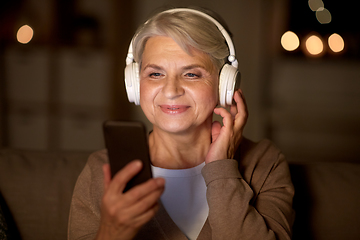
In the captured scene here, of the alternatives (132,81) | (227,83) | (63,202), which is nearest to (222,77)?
(227,83)

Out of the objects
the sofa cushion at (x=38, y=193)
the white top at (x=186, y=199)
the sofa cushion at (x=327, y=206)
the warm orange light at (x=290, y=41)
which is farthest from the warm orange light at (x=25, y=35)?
the sofa cushion at (x=327, y=206)

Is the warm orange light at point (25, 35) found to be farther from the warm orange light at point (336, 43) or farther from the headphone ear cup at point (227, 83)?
the warm orange light at point (336, 43)

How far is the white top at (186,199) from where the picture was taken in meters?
1.15

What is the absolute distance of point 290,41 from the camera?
12.7 feet

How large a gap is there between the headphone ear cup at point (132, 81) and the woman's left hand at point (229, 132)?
0.28 meters

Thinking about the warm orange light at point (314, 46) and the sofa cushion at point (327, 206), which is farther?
the warm orange light at point (314, 46)

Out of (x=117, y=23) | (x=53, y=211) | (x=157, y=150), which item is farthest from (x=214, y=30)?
(x=117, y=23)

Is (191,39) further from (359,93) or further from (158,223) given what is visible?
(359,93)

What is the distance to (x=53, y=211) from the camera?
4.49 ft

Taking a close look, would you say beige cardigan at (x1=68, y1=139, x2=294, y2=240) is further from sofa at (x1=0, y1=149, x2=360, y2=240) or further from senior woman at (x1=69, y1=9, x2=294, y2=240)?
sofa at (x1=0, y1=149, x2=360, y2=240)

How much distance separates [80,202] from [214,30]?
29.7 inches

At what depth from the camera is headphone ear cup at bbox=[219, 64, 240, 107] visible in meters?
1.13

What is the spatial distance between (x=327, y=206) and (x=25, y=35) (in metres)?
3.47

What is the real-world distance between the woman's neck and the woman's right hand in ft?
1.47
